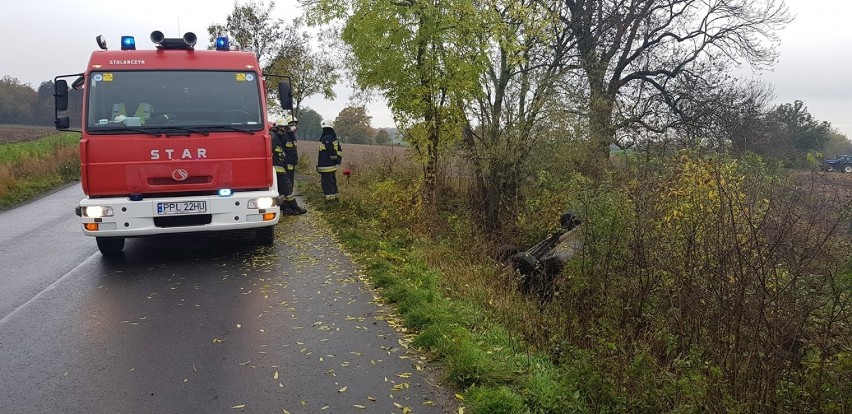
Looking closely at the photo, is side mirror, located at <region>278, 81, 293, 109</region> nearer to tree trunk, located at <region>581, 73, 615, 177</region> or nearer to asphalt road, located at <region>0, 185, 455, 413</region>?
asphalt road, located at <region>0, 185, 455, 413</region>

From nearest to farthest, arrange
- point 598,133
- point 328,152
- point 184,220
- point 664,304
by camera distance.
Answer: point 664,304
point 184,220
point 328,152
point 598,133

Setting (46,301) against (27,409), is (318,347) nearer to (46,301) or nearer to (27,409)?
(27,409)

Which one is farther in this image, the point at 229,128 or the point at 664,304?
the point at 229,128

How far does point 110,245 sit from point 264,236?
209 centimetres

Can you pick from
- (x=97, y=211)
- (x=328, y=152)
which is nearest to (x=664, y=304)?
(x=97, y=211)

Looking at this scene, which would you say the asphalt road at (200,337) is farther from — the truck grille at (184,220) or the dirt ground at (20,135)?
the dirt ground at (20,135)

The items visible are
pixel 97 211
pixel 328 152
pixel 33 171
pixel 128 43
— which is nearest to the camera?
pixel 97 211

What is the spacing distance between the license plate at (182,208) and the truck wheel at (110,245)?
52.5 inches

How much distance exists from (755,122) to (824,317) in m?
15.5

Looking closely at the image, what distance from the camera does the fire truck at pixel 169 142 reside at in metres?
6.62

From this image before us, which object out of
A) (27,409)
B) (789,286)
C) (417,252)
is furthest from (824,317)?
(27,409)

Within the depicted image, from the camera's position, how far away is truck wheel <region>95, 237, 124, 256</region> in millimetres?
7496

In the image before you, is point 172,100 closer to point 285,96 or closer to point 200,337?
point 285,96

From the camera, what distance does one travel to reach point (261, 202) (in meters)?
7.19
